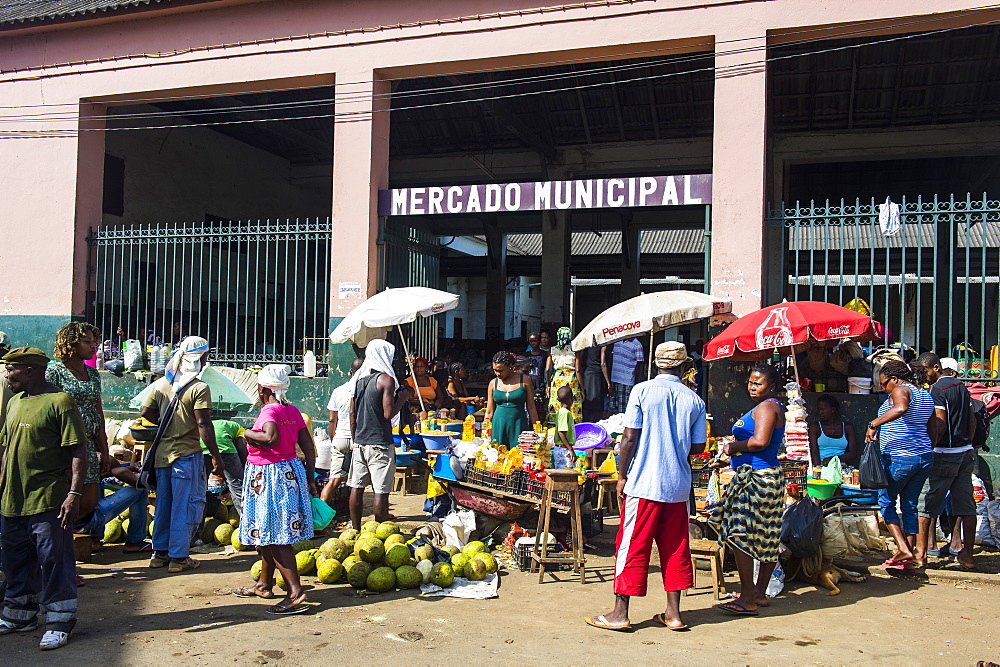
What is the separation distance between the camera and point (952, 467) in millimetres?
6750

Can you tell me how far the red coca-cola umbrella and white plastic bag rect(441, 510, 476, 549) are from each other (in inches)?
130

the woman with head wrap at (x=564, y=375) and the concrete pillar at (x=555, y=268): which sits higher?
the concrete pillar at (x=555, y=268)

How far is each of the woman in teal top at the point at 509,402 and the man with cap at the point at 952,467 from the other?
13.1 feet

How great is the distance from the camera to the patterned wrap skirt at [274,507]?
17.4ft

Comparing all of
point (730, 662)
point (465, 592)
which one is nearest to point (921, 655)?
point (730, 662)

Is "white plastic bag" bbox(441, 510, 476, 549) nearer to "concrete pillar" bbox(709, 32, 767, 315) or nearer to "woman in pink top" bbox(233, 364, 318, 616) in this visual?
"woman in pink top" bbox(233, 364, 318, 616)

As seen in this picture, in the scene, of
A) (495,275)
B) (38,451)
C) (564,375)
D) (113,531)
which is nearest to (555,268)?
(495,275)

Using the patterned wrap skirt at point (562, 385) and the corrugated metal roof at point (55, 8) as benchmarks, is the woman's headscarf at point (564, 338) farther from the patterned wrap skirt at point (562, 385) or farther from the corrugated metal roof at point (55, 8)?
the corrugated metal roof at point (55, 8)

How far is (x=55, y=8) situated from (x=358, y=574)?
12.2 meters

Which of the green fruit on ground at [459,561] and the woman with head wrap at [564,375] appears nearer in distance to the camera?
the green fruit on ground at [459,561]

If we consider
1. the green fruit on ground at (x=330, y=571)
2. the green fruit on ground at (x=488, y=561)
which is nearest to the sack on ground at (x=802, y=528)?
the green fruit on ground at (x=488, y=561)

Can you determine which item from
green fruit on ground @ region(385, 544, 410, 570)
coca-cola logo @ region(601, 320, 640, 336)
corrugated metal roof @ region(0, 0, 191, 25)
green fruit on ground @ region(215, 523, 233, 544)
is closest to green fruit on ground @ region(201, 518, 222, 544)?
green fruit on ground @ region(215, 523, 233, 544)

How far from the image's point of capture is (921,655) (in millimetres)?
4836

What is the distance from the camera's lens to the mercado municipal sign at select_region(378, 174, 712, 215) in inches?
421
